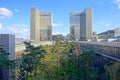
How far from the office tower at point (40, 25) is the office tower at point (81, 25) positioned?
11815mm

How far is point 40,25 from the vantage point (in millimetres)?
120062

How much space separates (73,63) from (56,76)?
5.88 meters

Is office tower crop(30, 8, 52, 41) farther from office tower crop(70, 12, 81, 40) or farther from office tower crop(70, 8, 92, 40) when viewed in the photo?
office tower crop(70, 8, 92, 40)

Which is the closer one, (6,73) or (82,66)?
(6,73)

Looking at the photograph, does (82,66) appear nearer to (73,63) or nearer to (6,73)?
(73,63)

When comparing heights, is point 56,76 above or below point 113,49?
below

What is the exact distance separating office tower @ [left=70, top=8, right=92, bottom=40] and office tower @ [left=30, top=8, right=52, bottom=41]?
38.8 ft

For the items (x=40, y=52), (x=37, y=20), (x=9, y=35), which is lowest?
(x=40, y=52)

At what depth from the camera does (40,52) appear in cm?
2973

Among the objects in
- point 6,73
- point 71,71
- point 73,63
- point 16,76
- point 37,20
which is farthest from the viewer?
point 37,20

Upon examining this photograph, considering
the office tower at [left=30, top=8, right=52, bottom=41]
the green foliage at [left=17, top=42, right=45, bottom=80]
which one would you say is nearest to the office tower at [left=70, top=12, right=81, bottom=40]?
the office tower at [left=30, top=8, right=52, bottom=41]

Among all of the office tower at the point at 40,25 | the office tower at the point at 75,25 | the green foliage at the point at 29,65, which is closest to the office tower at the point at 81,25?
the office tower at the point at 75,25

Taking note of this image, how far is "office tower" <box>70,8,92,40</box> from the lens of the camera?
4392 inches

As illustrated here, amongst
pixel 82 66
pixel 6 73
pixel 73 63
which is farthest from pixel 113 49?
pixel 6 73
